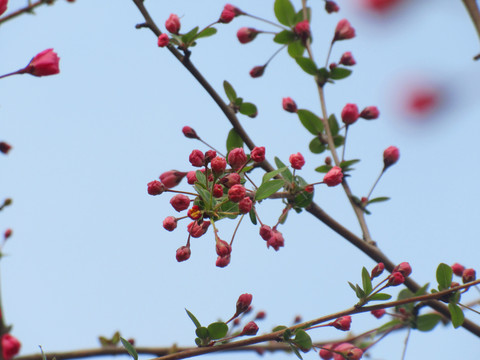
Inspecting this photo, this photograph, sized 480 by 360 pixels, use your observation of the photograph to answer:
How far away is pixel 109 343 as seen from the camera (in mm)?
2232

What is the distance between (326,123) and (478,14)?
639 mm

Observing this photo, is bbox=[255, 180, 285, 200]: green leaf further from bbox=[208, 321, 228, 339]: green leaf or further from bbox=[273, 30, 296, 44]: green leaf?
bbox=[273, 30, 296, 44]: green leaf

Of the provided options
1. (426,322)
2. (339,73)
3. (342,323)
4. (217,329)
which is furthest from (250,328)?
(339,73)

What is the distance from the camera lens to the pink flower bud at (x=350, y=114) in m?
2.05

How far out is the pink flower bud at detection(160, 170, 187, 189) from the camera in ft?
6.07

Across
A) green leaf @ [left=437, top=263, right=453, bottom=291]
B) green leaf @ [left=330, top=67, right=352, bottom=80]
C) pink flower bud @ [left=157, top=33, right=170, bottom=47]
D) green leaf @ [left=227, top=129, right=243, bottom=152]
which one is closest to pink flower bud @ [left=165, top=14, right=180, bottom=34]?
pink flower bud @ [left=157, top=33, right=170, bottom=47]

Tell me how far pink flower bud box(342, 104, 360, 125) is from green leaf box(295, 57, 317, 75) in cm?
19

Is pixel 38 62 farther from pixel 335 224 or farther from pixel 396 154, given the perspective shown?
pixel 396 154

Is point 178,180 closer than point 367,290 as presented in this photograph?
No

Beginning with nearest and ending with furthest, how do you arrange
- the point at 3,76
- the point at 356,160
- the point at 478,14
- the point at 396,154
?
the point at 3,76 → the point at 478,14 → the point at 356,160 → the point at 396,154

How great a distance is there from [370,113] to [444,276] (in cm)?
78

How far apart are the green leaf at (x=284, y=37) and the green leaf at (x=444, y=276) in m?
1.06

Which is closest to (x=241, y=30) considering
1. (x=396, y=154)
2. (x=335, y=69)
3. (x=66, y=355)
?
(x=335, y=69)

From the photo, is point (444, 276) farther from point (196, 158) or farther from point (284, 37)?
point (284, 37)
